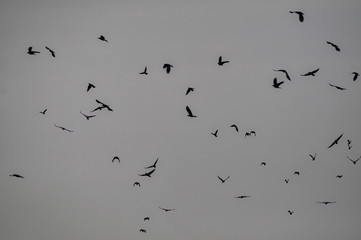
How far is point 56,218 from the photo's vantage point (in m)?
2.46

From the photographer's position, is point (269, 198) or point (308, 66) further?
point (269, 198)

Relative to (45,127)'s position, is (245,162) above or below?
below

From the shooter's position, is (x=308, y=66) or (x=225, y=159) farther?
(x=225, y=159)

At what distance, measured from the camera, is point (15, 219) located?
2.45 m

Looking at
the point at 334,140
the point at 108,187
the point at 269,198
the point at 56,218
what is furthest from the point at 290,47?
the point at 56,218

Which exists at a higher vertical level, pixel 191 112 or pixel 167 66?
pixel 167 66

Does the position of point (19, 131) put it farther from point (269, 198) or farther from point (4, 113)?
point (269, 198)

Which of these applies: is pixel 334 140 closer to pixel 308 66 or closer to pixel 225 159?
pixel 308 66

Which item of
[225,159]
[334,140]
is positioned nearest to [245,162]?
[225,159]

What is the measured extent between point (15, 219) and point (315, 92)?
322 centimetres

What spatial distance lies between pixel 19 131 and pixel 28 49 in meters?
0.76

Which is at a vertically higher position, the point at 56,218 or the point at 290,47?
the point at 290,47

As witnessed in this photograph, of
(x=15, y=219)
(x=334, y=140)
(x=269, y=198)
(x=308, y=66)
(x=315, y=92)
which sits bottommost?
(x=15, y=219)

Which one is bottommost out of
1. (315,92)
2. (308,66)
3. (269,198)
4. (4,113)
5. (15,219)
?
(15,219)
